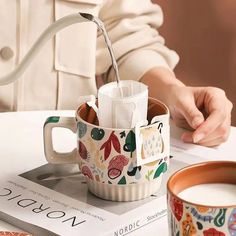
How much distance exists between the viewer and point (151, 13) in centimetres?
134

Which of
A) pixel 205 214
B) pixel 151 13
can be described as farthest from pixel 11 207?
pixel 151 13

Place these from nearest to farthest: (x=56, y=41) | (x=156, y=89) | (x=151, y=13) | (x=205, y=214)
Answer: (x=205, y=214), (x=156, y=89), (x=56, y=41), (x=151, y=13)

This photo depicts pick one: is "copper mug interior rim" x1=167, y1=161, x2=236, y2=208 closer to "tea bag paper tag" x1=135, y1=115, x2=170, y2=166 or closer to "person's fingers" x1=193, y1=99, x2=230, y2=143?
"tea bag paper tag" x1=135, y1=115, x2=170, y2=166

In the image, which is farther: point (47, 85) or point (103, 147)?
point (47, 85)

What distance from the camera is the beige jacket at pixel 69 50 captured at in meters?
1.19

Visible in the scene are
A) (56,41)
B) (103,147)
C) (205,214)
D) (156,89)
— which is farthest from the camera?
(56,41)

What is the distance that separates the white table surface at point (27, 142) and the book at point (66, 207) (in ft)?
0.13

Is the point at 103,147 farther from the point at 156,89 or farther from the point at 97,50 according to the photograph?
the point at 97,50


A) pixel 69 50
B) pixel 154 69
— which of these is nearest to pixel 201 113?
pixel 154 69

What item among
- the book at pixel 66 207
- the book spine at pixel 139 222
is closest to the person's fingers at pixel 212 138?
the book at pixel 66 207

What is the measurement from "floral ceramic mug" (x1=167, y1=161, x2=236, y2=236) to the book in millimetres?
126

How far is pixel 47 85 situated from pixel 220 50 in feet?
1.75

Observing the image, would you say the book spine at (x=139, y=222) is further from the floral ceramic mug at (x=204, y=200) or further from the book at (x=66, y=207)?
the floral ceramic mug at (x=204, y=200)

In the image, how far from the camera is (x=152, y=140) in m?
0.75
